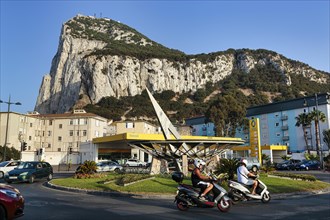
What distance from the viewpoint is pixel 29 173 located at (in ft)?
73.1

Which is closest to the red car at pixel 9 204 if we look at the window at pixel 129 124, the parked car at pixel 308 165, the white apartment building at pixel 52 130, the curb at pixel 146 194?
the curb at pixel 146 194

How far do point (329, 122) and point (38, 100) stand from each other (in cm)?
11791

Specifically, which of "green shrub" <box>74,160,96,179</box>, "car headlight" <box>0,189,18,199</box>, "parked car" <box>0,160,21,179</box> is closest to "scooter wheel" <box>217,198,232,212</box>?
"car headlight" <box>0,189,18,199</box>

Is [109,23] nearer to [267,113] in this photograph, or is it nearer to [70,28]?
[70,28]

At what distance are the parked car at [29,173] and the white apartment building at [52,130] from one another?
42.0 meters

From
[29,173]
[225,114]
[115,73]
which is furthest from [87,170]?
[115,73]

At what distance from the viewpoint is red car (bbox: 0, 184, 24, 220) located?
7118mm

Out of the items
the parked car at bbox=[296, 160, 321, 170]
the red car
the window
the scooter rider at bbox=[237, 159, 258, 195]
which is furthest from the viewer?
the window

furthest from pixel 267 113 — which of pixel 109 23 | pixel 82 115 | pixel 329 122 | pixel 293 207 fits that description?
pixel 109 23

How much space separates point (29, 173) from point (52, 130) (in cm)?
5048

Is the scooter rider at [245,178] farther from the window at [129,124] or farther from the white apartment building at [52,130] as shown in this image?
the window at [129,124]

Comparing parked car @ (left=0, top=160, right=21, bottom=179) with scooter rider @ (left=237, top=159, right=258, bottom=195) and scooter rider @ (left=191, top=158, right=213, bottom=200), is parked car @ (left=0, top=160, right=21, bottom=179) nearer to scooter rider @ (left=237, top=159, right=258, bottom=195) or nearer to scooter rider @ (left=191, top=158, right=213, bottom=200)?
scooter rider @ (left=191, top=158, right=213, bottom=200)

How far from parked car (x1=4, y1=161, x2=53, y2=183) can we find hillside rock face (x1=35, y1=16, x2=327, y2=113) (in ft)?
299

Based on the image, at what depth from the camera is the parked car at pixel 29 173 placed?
70.3ft
